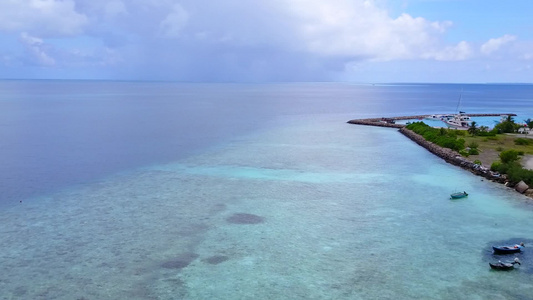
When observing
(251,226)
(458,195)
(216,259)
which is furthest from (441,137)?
(216,259)

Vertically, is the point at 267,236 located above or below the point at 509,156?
below

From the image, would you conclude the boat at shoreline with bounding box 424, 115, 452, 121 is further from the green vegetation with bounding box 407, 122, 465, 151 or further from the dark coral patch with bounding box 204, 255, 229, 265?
the dark coral patch with bounding box 204, 255, 229, 265

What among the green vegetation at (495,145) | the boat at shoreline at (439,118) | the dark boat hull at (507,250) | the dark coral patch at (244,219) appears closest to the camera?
the dark boat hull at (507,250)

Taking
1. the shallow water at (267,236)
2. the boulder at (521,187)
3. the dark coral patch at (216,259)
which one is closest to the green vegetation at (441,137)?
the shallow water at (267,236)

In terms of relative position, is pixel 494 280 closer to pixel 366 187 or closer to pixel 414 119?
pixel 366 187

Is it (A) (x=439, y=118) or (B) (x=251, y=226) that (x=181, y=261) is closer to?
(B) (x=251, y=226)

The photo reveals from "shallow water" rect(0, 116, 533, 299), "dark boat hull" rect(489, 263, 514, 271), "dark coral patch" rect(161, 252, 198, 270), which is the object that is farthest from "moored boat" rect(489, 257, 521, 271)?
"dark coral patch" rect(161, 252, 198, 270)

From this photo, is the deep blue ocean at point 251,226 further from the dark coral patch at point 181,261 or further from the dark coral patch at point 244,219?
the dark coral patch at point 244,219
